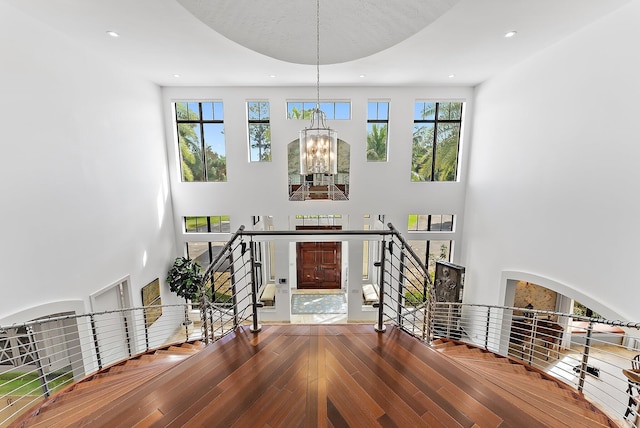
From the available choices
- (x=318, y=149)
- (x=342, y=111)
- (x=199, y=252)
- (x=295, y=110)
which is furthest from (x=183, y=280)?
(x=342, y=111)

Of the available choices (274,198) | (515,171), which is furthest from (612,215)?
(274,198)

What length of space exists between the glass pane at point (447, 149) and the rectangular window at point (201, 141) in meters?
5.30

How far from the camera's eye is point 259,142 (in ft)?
21.4

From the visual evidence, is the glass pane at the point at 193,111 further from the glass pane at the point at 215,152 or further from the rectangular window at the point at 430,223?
the rectangular window at the point at 430,223

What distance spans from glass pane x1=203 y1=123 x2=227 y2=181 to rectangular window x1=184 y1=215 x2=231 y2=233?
1.00 metres

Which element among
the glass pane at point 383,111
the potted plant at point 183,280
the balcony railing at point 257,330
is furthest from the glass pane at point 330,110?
the potted plant at point 183,280

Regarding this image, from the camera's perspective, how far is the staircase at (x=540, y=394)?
5.52ft

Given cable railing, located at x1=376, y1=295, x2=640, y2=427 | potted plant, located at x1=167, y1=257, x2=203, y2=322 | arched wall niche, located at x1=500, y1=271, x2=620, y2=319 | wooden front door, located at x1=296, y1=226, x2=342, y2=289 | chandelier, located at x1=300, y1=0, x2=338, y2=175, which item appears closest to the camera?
cable railing, located at x1=376, y1=295, x2=640, y2=427

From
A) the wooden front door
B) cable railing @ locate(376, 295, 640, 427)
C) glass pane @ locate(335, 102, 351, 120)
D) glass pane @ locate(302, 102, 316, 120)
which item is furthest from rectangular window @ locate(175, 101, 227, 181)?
cable railing @ locate(376, 295, 640, 427)

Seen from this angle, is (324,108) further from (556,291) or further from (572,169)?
(556,291)

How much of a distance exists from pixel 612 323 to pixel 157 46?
20.3 ft

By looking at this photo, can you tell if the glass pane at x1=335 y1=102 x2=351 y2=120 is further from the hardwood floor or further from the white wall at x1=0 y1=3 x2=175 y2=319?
the hardwood floor

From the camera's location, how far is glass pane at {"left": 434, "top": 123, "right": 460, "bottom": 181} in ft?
21.5

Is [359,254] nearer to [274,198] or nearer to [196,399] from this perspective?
[274,198]
